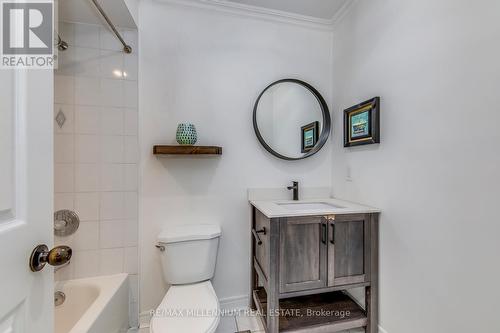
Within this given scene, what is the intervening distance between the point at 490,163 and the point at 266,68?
5.00 ft

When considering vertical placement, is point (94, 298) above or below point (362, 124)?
below

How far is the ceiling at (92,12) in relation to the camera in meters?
1.39

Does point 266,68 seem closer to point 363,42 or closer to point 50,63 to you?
point 363,42

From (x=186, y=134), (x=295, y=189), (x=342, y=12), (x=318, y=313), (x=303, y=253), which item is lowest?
(x=318, y=313)

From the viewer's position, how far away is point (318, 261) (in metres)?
1.42

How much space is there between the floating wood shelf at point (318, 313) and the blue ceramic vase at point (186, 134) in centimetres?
127

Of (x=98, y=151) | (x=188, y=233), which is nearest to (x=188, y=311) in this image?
(x=188, y=233)

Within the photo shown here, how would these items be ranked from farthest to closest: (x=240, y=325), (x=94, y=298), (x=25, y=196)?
(x=240, y=325), (x=94, y=298), (x=25, y=196)

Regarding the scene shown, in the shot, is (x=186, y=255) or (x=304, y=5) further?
(x=304, y=5)

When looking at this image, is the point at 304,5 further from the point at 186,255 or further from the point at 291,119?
the point at 186,255

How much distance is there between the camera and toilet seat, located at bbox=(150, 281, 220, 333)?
3.73 ft

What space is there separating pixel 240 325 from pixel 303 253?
2.64 feet

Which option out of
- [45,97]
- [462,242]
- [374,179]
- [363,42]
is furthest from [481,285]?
[45,97]

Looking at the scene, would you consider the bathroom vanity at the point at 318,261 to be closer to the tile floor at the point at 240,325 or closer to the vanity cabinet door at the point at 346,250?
the vanity cabinet door at the point at 346,250
